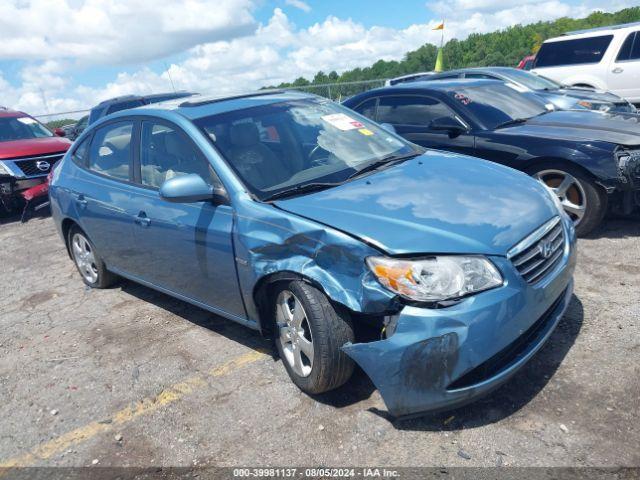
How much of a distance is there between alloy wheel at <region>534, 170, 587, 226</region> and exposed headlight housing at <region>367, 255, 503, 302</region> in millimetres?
2836

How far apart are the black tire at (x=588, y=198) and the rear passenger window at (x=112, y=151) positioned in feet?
12.6

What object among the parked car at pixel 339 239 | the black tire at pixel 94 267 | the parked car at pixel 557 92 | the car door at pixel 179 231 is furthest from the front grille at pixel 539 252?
the parked car at pixel 557 92

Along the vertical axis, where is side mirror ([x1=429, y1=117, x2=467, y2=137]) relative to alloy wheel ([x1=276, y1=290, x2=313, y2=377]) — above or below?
above

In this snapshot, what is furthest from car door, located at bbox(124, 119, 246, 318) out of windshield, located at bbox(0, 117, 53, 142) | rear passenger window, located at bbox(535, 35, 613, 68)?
rear passenger window, located at bbox(535, 35, 613, 68)

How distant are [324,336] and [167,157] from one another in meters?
1.93

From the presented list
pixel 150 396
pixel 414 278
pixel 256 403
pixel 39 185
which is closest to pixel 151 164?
pixel 150 396

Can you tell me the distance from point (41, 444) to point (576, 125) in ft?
17.3

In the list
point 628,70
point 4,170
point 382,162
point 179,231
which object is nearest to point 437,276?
point 382,162

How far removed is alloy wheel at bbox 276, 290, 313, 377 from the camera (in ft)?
9.89

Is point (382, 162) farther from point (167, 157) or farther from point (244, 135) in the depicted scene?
point (167, 157)

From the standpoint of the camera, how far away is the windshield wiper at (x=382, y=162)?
3.49 meters

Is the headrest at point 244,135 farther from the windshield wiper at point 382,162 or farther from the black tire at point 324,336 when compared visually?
the black tire at point 324,336

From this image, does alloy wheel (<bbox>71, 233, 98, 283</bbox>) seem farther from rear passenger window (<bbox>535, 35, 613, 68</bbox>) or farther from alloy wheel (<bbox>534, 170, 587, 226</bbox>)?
rear passenger window (<bbox>535, 35, 613, 68</bbox>)

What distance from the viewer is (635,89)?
11.3m
